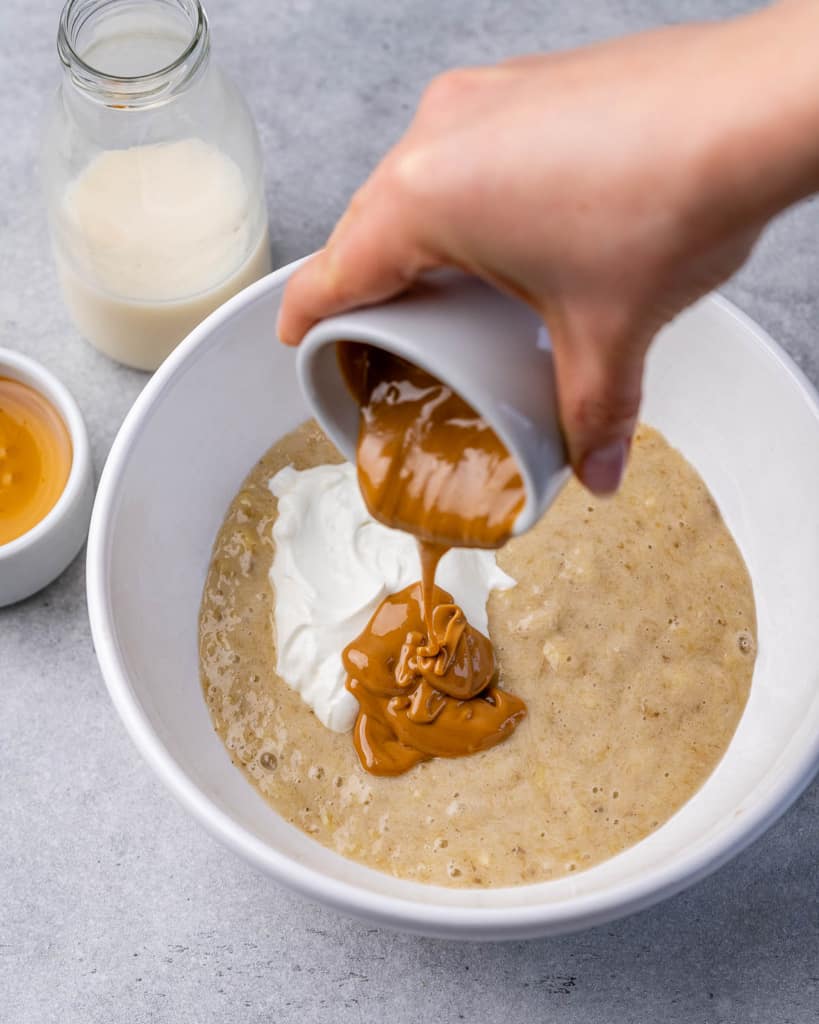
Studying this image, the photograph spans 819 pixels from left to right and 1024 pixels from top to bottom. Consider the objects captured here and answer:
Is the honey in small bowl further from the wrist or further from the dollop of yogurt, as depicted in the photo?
the wrist

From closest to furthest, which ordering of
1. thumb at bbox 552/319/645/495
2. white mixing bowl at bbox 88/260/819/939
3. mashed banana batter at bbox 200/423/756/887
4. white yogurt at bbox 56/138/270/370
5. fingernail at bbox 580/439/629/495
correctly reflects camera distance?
thumb at bbox 552/319/645/495 < fingernail at bbox 580/439/629/495 < white mixing bowl at bbox 88/260/819/939 < mashed banana batter at bbox 200/423/756/887 < white yogurt at bbox 56/138/270/370

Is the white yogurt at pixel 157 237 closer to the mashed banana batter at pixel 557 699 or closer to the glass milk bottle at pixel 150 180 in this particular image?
the glass milk bottle at pixel 150 180

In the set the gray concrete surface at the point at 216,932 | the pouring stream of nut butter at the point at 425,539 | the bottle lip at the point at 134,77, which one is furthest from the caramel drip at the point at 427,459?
the gray concrete surface at the point at 216,932

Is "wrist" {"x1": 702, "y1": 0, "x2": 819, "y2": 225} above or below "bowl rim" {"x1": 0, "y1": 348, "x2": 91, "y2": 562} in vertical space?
above

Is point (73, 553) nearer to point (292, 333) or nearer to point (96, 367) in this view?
point (96, 367)

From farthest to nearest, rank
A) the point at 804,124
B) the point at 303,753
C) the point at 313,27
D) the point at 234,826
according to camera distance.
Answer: the point at 313,27
the point at 303,753
the point at 234,826
the point at 804,124

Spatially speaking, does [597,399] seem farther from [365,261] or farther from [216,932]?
[216,932]

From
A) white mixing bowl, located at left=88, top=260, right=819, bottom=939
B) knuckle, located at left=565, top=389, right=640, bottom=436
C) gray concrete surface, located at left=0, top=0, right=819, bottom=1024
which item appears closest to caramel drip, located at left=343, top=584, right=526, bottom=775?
white mixing bowl, located at left=88, top=260, right=819, bottom=939

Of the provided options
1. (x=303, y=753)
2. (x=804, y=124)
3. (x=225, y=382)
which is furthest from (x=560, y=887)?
(x=804, y=124)
